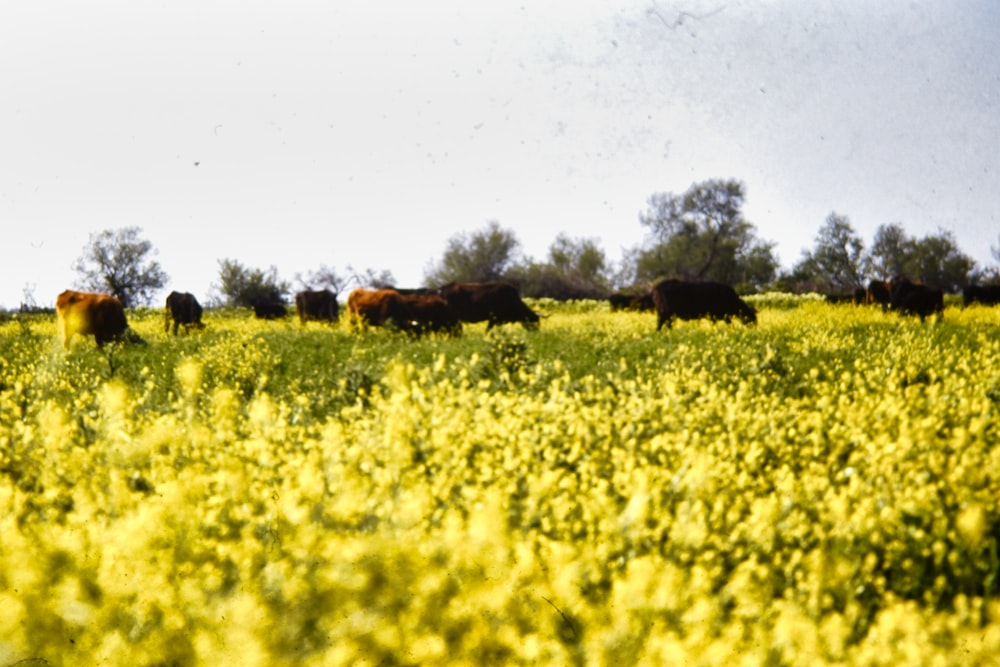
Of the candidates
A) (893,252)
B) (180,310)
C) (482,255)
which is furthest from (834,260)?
(180,310)

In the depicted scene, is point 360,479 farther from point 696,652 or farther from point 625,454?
point 696,652

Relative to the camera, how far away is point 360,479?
4738 millimetres

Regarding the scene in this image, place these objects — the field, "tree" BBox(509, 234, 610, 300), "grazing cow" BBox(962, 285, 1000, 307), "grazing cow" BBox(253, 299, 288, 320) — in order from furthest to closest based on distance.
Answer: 1. "tree" BBox(509, 234, 610, 300)
2. "grazing cow" BBox(253, 299, 288, 320)
3. "grazing cow" BBox(962, 285, 1000, 307)
4. the field

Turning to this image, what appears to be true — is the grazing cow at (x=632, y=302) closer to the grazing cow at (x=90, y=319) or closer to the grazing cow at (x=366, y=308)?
the grazing cow at (x=366, y=308)

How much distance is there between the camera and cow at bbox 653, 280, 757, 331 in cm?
2085

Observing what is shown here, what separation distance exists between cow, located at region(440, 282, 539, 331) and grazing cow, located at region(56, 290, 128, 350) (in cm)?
951

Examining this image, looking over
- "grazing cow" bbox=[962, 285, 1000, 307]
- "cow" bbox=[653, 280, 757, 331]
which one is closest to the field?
"cow" bbox=[653, 280, 757, 331]

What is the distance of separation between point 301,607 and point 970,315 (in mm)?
23457

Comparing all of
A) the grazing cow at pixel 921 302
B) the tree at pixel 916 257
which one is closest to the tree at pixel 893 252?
the tree at pixel 916 257

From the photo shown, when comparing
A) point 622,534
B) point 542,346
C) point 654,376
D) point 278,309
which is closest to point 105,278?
point 278,309

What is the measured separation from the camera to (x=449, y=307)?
65.0 feet

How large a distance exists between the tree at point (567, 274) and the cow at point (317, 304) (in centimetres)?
2388

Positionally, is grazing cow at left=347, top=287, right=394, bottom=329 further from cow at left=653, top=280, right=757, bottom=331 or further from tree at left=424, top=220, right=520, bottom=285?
tree at left=424, top=220, right=520, bottom=285

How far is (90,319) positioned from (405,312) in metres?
7.70
